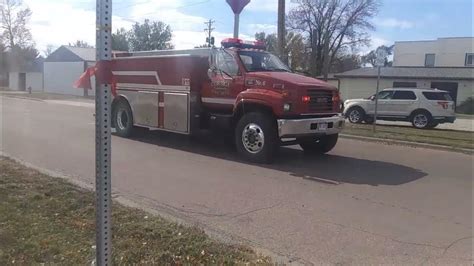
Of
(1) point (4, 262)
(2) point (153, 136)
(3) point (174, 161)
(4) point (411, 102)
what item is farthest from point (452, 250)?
(4) point (411, 102)

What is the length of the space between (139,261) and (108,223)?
132 cm

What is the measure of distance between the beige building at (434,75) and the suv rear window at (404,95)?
11007 mm

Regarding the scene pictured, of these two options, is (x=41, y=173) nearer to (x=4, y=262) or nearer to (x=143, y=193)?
(x=143, y=193)

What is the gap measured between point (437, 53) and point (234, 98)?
54952 mm

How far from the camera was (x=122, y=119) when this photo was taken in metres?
13.2

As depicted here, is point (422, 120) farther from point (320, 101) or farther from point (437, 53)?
point (437, 53)

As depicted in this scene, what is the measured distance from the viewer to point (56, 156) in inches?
375

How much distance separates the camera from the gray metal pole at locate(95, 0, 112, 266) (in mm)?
2527

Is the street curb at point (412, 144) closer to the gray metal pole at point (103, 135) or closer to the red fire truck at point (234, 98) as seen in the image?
the red fire truck at point (234, 98)

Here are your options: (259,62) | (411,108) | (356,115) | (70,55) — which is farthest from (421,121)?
(70,55)

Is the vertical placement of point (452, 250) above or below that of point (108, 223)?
below

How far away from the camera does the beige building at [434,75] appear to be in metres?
40.5

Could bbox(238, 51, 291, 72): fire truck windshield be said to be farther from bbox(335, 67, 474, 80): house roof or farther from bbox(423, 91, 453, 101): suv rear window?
bbox(335, 67, 474, 80): house roof

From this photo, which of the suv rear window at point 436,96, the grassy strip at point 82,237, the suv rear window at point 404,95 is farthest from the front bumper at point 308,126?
the suv rear window at point 404,95
